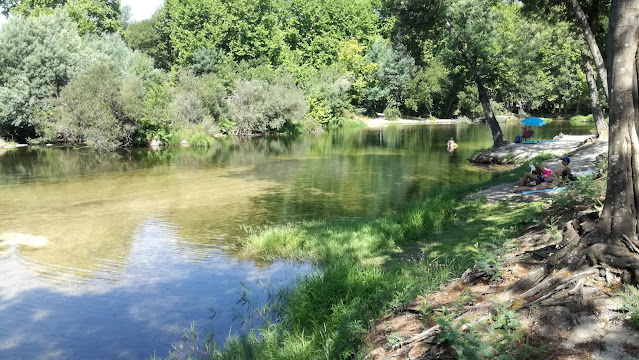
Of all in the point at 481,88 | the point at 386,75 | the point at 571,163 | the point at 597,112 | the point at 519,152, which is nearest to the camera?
the point at 571,163

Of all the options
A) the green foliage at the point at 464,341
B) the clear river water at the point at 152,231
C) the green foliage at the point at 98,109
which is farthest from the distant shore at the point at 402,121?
the green foliage at the point at 464,341

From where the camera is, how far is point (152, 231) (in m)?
13.1

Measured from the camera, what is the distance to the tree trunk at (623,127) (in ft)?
15.8

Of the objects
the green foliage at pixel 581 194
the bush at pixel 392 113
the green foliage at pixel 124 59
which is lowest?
the green foliage at pixel 581 194

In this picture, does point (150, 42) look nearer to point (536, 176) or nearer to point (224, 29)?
point (224, 29)

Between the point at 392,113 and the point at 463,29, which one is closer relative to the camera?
the point at 463,29

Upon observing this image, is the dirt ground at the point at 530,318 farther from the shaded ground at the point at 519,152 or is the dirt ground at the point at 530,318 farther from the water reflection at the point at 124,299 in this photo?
the shaded ground at the point at 519,152

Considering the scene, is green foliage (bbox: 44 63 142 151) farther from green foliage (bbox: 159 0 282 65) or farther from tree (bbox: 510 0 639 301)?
green foliage (bbox: 159 0 282 65)

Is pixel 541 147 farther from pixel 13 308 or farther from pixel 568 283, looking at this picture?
pixel 13 308

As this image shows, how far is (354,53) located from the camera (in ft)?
247

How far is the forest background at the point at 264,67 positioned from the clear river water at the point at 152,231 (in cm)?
687

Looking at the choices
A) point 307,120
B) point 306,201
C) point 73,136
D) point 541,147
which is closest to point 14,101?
point 73,136

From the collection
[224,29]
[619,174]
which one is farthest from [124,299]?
[224,29]

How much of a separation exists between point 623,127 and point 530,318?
238 cm
